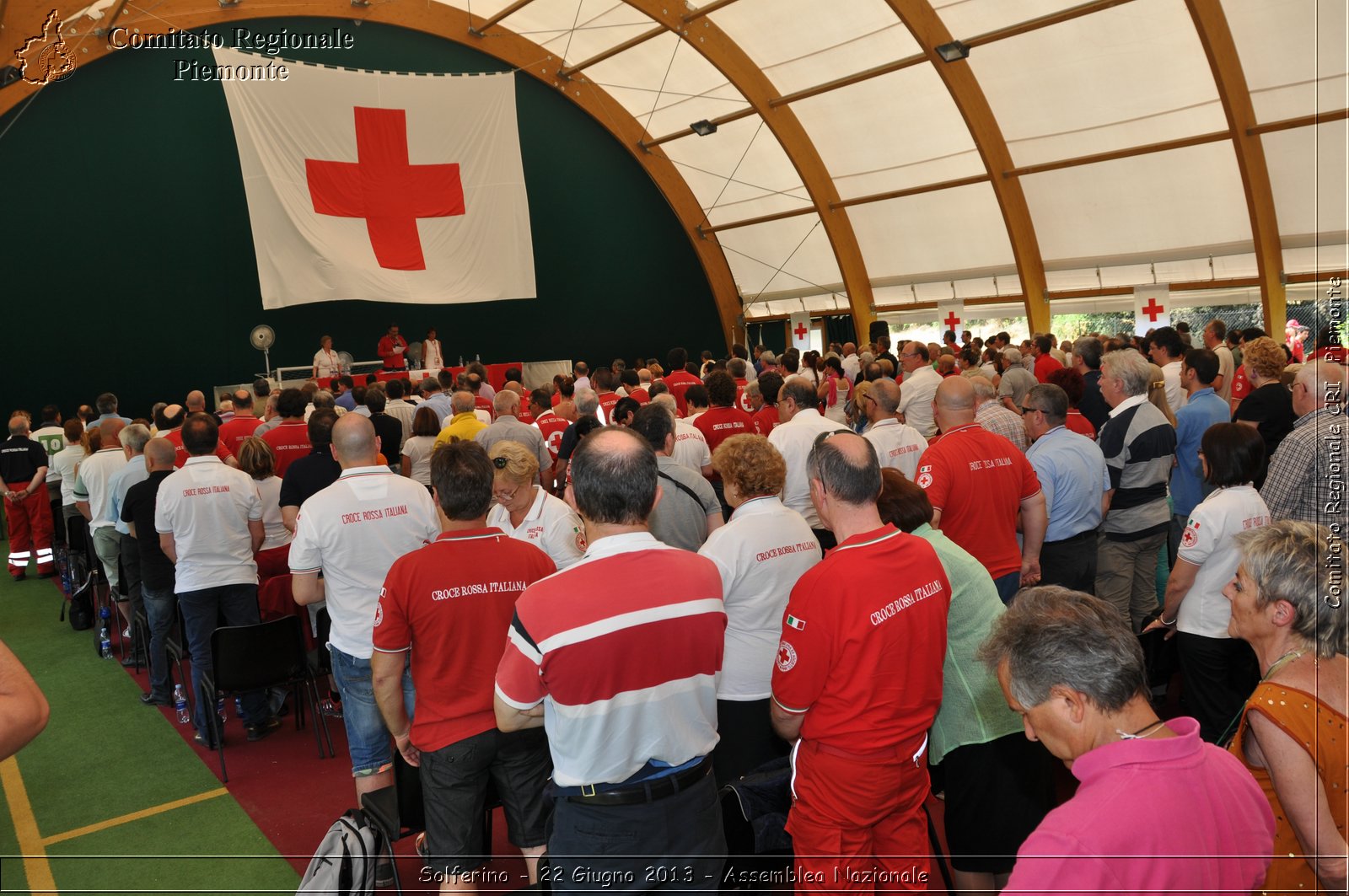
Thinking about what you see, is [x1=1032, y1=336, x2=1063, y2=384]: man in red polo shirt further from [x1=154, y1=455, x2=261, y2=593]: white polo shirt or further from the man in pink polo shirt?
the man in pink polo shirt

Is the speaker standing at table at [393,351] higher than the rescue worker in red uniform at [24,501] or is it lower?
higher

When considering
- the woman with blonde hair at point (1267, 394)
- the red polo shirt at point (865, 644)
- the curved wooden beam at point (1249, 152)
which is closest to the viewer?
the red polo shirt at point (865, 644)

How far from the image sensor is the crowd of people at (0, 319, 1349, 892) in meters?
1.34

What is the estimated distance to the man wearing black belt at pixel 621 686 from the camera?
1.67 m

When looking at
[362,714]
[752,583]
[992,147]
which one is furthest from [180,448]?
[992,147]

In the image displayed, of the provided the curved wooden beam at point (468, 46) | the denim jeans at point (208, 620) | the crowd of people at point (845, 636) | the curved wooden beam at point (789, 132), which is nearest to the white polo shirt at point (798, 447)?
the crowd of people at point (845, 636)

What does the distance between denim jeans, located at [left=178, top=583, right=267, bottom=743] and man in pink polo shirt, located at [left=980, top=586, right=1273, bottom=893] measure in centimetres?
364

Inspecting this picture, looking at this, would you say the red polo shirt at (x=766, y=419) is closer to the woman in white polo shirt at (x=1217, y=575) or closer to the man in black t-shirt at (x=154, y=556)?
the woman in white polo shirt at (x=1217, y=575)

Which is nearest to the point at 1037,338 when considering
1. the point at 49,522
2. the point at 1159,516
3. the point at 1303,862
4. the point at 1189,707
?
the point at 1159,516

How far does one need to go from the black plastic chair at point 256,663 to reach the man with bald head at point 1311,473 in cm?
366

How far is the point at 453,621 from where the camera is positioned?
7.24 ft

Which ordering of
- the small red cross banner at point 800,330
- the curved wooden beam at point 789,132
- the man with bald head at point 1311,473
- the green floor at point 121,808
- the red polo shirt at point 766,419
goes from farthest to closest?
the small red cross banner at point 800,330, the curved wooden beam at point 789,132, the red polo shirt at point 766,419, the green floor at point 121,808, the man with bald head at point 1311,473

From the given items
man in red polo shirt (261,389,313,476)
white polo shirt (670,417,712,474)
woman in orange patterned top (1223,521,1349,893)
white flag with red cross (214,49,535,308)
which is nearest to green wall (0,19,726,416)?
white flag with red cross (214,49,535,308)

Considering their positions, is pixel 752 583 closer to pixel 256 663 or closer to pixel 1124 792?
pixel 1124 792
